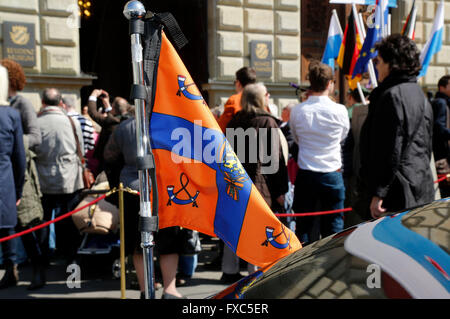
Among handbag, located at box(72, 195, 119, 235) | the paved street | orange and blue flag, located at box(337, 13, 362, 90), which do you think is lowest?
the paved street

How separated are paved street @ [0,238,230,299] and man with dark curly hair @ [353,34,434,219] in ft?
6.10

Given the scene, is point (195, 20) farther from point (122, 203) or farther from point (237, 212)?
point (237, 212)

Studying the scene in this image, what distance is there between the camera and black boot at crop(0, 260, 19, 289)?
14.9ft

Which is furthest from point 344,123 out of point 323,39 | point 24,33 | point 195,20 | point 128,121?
point 195,20

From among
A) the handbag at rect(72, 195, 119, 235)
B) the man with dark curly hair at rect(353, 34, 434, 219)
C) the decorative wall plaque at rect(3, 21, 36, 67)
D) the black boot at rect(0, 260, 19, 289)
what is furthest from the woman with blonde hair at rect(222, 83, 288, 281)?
the decorative wall plaque at rect(3, 21, 36, 67)

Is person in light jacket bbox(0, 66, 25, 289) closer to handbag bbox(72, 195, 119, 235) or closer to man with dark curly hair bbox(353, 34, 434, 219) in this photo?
handbag bbox(72, 195, 119, 235)

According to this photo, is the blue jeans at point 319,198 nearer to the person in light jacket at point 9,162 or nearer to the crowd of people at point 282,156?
the crowd of people at point 282,156

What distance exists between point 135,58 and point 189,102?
1.13ft

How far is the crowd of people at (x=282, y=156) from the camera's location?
10.5 feet

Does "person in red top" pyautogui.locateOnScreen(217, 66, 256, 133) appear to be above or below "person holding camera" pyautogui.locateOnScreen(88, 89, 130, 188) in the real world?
above

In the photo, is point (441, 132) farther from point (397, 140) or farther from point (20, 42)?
point (20, 42)

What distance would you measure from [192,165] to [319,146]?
79.7 inches

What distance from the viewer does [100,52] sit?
545 inches

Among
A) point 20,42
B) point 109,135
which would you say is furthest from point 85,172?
point 20,42
